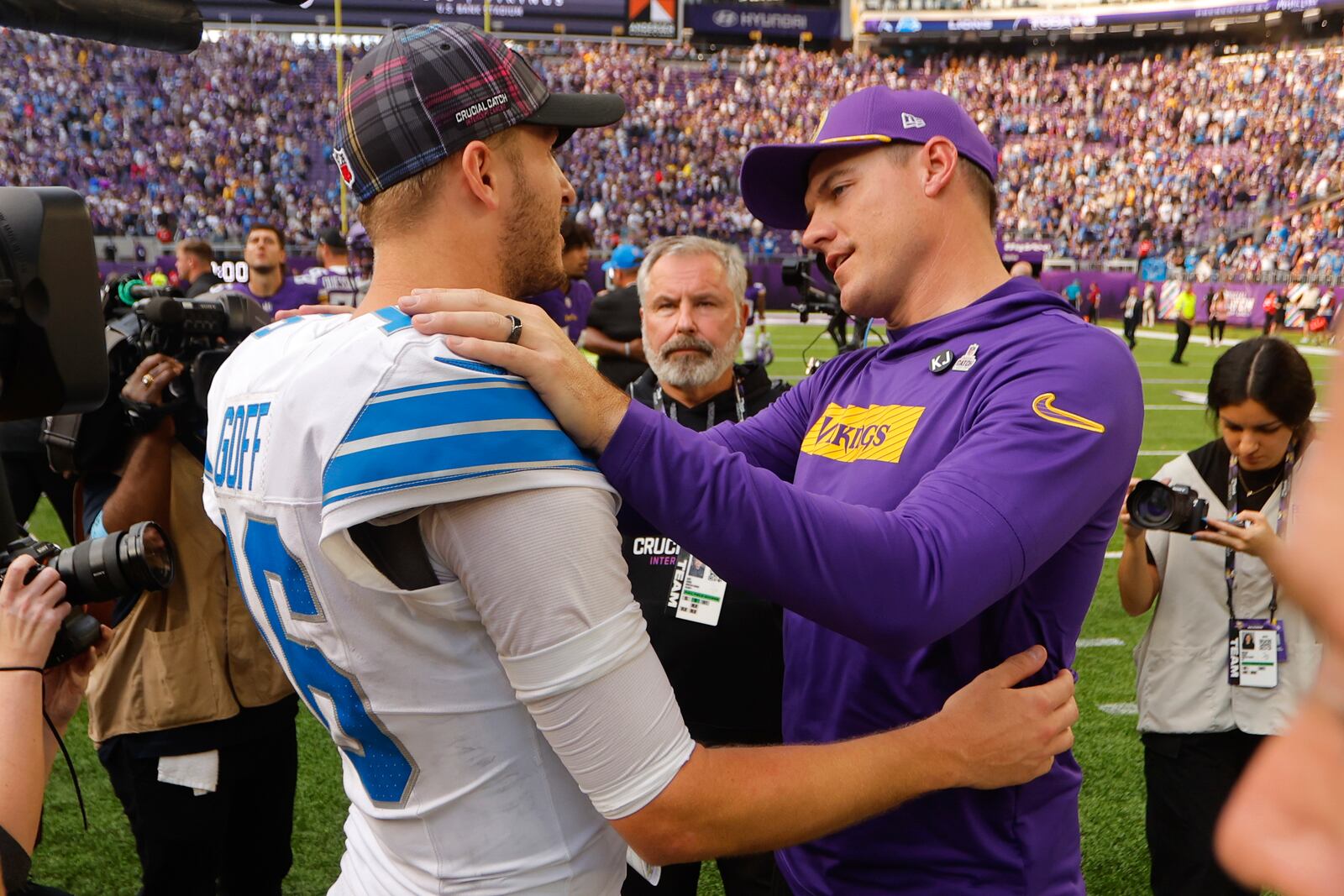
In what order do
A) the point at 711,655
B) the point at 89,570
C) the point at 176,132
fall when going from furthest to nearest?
1. the point at 176,132
2. the point at 711,655
3. the point at 89,570

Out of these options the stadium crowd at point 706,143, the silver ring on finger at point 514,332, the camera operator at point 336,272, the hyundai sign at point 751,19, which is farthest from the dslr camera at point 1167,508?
the hyundai sign at point 751,19

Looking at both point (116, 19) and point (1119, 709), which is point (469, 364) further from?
point (1119, 709)

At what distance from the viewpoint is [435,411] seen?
106 cm

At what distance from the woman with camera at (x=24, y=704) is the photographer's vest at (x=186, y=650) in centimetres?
85

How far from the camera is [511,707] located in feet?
3.99

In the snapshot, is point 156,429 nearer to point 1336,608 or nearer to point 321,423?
point 321,423

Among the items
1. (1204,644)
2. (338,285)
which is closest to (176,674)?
(1204,644)

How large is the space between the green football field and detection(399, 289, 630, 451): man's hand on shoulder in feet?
7.23

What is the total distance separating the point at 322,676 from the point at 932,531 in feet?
2.51

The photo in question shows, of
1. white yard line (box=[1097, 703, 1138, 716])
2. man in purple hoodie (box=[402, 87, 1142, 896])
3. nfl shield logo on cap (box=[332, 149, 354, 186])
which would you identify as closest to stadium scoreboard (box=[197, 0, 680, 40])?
white yard line (box=[1097, 703, 1138, 716])

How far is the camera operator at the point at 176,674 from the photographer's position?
2.62 meters

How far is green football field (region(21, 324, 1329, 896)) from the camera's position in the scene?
3.59 metres

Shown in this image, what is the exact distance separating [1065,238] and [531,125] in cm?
3452

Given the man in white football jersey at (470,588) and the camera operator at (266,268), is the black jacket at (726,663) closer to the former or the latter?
the man in white football jersey at (470,588)
